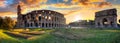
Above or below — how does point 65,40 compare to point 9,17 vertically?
below

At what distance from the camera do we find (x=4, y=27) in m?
7.83

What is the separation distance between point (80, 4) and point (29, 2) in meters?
1.16

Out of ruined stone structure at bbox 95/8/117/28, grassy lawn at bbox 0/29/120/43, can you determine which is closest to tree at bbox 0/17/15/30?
grassy lawn at bbox 0/29/120/43

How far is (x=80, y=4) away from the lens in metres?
7.89

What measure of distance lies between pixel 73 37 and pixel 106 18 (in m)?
0.85

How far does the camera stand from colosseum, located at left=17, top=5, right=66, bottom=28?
25.7 feet

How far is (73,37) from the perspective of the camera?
A: 774cm

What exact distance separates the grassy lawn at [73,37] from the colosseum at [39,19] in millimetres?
173

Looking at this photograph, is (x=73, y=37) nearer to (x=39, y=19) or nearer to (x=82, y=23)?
(x=82, y=23)

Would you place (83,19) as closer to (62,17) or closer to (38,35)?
(62,17)

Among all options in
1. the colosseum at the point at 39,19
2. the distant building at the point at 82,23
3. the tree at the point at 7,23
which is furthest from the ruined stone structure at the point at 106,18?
the tree at the point at 7,23

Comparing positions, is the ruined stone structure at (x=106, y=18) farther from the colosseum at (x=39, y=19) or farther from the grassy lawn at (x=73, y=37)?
the colosseum at (x=39, y=19)

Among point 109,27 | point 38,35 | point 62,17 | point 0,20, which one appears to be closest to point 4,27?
point 0,20

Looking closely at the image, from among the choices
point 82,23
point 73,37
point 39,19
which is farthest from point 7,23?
point 82,23
